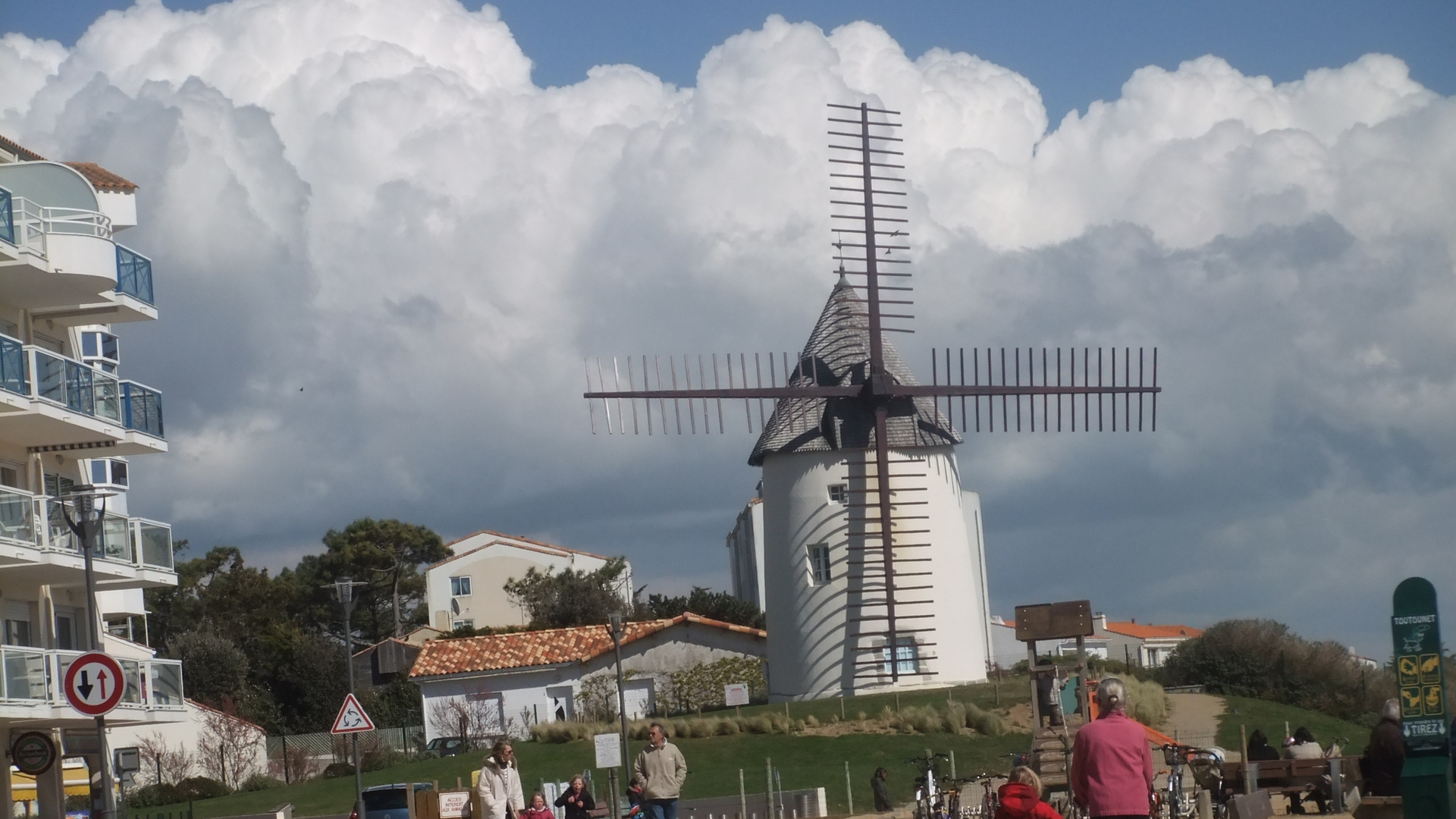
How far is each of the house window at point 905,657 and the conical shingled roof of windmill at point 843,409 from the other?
5331 millimetres

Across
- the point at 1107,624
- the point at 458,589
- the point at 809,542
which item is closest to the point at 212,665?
the point at 458,589

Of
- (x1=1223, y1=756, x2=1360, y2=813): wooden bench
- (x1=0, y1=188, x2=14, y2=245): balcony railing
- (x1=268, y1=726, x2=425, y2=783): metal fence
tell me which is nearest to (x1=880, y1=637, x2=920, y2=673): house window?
(x1=268, y1=726, x2=425, y2=783): metal fence

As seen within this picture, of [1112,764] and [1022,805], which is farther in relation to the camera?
[1022,805]

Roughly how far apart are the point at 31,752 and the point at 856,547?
974 inches

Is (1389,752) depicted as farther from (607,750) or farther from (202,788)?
(202,788)

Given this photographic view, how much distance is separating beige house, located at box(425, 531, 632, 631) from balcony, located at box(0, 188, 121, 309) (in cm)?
5883

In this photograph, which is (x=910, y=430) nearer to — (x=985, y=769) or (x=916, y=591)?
(x=916, y=591)

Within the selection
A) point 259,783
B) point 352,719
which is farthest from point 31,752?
point 259,783

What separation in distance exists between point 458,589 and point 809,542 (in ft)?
147

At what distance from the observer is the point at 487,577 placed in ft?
300

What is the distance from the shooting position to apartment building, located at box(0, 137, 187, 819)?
2955cm

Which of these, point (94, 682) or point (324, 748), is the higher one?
point (94, 682)

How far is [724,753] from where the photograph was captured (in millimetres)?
45156

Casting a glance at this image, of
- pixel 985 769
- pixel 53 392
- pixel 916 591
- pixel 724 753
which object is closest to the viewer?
pixel 53 392
